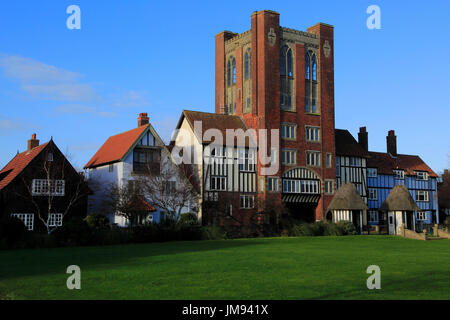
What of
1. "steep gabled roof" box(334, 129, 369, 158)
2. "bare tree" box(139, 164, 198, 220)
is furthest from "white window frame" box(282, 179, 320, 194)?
"bare tree" box(139, 164, 198, 220)

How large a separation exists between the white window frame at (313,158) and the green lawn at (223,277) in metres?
31.2

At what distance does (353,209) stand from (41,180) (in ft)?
89.2

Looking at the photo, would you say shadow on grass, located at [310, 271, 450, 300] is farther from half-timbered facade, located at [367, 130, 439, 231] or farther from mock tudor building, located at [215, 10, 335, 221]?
half-timbered facade, located at [367, 130, 439, 231]

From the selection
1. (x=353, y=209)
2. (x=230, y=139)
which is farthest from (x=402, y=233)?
(x=230, y=139)

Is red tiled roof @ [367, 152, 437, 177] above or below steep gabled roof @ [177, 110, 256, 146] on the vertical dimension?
below

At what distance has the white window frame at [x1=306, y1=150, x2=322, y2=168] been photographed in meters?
54.2

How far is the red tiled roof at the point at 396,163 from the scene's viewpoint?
64.8m

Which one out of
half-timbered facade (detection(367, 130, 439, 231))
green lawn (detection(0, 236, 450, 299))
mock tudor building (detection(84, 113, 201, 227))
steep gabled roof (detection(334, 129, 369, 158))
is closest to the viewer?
green lawn (detection(0, 236, 450, 299))

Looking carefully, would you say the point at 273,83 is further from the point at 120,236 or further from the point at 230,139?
the point at 120,236

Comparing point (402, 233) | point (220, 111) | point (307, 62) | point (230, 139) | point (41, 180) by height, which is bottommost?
point (402, 233)

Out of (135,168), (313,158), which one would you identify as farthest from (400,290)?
(313,158)

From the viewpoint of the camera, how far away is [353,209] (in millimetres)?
49156

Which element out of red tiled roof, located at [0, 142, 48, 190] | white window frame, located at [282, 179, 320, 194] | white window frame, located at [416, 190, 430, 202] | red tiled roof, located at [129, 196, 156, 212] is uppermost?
red tiled roof, located at [0, 142, 48, 190]

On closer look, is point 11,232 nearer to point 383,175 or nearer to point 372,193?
point 372,193
